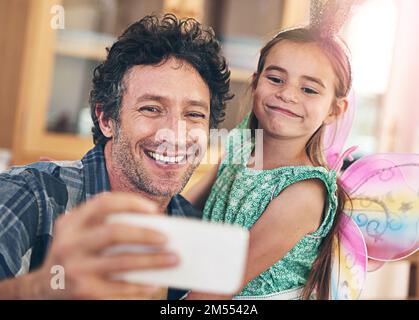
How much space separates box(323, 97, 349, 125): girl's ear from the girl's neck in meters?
0.06

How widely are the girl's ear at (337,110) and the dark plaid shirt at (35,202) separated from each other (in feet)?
1.09

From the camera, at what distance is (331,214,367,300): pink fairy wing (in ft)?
2.90

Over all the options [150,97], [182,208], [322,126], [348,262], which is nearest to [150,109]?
[150,97]

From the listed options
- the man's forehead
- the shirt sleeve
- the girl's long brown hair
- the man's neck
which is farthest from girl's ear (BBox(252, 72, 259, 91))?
the shirt sleeve

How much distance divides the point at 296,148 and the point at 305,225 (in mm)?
110

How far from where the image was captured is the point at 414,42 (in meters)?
0.96

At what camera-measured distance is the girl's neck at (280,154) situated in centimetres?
83

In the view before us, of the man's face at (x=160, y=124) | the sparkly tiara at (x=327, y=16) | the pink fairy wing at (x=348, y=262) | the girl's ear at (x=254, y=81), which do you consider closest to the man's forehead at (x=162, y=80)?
the man's face at (x=160, y=124)

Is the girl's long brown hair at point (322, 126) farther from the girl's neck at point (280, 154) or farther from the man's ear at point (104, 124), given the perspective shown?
the man's ear at point (104, 124)

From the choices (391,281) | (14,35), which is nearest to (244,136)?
(391,281)

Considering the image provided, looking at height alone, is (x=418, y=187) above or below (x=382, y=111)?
below

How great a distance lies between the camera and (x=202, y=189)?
2.75ft

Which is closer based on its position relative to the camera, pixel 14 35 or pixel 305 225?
pixel 305 225

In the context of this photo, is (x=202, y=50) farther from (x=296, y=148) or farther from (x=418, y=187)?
(x=418, y=187)
